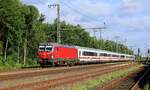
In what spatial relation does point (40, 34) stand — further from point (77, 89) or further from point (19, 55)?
point (77, 89)

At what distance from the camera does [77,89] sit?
20922 millimetres

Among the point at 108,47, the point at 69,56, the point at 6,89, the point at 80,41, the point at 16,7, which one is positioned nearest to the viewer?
the point at 6,89

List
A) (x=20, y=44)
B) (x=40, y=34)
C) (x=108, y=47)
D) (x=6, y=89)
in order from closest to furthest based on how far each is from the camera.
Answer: (x=6, y=89), (x=20, y=44), (x=40, y=34), (x=108, y=47)

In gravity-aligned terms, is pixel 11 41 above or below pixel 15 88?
above

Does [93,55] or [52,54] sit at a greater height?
[93,55]

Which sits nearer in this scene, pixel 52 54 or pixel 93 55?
pixel 52 54

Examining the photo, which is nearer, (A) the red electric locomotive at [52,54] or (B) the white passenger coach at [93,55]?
(A) the red electric locomotive at [52,54]

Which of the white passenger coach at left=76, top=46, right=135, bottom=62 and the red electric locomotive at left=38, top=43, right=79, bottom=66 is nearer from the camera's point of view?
the red electric locomotive at left=38, top=43, right=79, bottom=66

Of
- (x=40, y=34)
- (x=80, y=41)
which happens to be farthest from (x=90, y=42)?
(x=40, y=34)

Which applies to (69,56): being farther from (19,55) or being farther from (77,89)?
(77,89)

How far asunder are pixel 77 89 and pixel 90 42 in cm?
11235

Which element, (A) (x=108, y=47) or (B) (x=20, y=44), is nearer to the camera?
(B) (x=20, y=44)

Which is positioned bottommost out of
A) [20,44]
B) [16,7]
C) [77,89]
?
[77,89]

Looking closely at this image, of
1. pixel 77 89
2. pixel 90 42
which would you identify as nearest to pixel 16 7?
pixel 77 89
